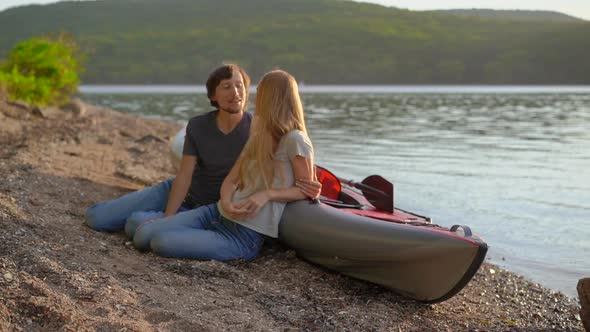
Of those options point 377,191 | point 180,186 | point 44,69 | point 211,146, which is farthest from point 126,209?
point 44,69

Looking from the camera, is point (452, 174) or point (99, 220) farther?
point (452, 174)

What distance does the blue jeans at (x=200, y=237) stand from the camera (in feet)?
17.8

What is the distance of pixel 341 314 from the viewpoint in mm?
4602

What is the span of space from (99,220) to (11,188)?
1.09 meters

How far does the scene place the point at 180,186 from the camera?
5.85 m

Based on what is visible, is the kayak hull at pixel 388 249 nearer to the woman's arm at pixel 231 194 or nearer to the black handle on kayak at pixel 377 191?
the woman's arm at pixel 231 194

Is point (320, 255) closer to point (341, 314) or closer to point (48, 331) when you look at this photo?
point (341, 314)

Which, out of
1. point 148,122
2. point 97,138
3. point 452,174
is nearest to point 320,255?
point 452,174

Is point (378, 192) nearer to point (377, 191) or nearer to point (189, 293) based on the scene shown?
point (377, 191)

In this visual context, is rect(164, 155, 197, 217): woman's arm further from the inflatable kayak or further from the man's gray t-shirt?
the inflatable kayak

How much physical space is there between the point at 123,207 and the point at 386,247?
2.27m

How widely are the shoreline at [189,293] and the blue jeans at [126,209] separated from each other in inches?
4.9

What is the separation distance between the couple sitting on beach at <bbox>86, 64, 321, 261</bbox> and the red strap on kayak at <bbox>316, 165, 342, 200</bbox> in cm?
87

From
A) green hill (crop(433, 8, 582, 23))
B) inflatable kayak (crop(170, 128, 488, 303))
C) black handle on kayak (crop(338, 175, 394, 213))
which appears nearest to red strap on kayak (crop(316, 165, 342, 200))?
black handle on kayak (crop(338, 175, 394, 213))
